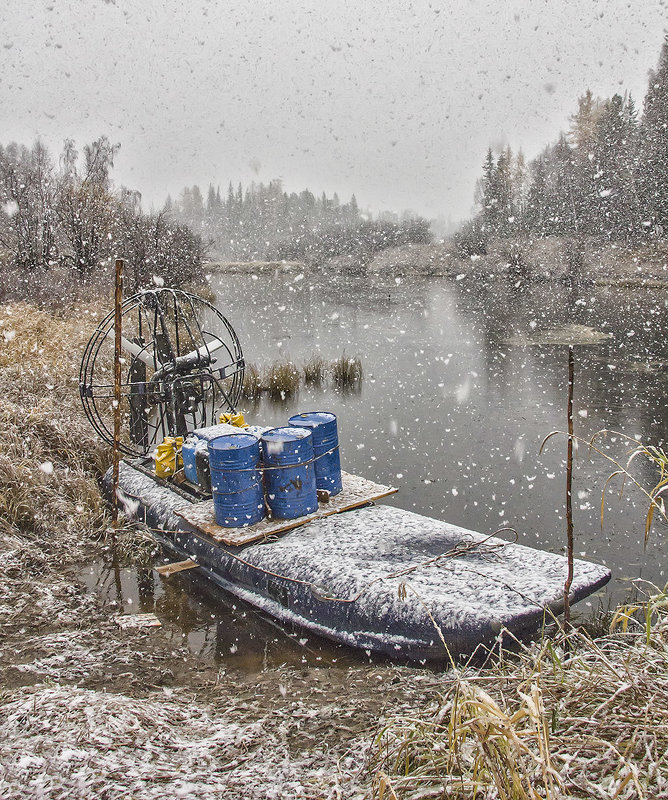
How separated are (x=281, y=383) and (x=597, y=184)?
37738 millimetres

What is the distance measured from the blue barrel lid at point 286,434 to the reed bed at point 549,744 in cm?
265

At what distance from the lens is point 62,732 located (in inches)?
116

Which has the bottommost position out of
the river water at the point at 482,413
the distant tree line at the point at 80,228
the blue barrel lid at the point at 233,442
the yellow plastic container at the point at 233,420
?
the river water at the point at 482,413

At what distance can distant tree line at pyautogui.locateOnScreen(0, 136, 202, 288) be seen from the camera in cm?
2212

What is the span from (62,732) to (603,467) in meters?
7.68

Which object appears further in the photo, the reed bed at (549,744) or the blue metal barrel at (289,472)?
the blue metal barrel at (289,472)

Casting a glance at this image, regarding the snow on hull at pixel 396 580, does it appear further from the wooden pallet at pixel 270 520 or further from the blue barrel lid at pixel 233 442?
the blue barrel lid at pixel 233 442

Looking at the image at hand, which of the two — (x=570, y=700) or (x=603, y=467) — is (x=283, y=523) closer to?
(x=570, y=700)

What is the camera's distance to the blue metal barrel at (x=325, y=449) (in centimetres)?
554

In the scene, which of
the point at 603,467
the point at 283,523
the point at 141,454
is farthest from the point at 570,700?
the point at 603,467

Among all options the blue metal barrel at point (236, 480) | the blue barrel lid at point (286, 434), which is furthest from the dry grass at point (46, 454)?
the blue barrel lid at point (286, 434)

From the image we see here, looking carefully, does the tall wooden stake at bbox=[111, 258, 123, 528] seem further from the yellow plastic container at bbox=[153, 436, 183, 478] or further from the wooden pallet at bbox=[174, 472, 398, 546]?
the wooden pallet at bbox=[174, 472, 398, 546]

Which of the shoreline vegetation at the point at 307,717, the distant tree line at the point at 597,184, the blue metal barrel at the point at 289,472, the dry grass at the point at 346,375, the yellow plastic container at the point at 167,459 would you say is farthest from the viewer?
the distant tree line at the point at 597,184

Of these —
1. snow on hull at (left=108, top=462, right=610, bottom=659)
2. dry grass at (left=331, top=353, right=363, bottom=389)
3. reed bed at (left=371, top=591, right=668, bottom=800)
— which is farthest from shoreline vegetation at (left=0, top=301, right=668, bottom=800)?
dry grass at (left=331, top=353, right=363, bottom=389)
